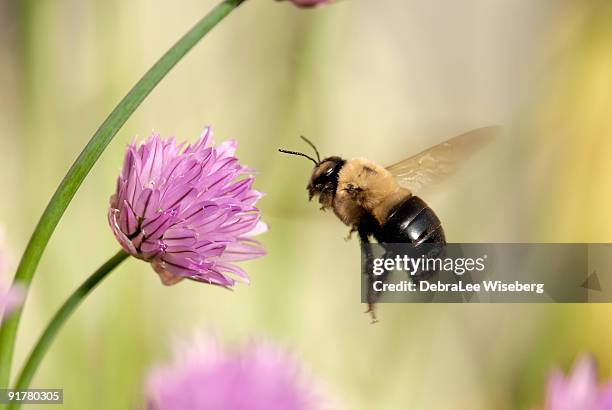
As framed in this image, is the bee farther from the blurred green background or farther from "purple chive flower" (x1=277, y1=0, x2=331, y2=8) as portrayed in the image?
the blurred green background

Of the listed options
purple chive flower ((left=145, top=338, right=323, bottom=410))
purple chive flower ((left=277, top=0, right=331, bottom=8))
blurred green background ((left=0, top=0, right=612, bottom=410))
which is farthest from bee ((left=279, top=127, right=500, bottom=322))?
blurred green background ((left=0, top=0, right=612, bottom=410))

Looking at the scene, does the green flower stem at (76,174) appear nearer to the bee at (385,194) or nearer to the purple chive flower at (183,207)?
the purple chive flower at (183,207)

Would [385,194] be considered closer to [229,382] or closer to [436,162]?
[436,162]

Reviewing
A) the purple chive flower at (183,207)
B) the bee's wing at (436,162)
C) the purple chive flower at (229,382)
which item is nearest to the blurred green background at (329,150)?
the bee's wing at (436,162)

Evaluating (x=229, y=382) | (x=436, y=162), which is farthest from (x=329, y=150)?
(x=229, y=382)

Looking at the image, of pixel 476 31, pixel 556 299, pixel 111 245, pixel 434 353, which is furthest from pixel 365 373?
pixel 476 31

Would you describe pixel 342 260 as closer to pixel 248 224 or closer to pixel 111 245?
pixel 111 245
